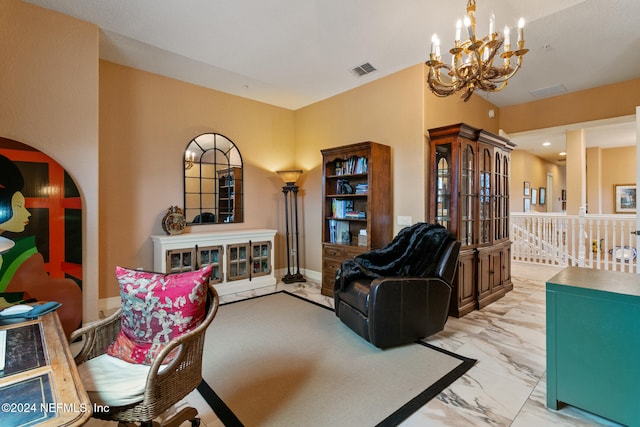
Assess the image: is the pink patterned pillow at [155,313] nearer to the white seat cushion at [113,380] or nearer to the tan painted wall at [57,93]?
the white seat cushion at [113,380]

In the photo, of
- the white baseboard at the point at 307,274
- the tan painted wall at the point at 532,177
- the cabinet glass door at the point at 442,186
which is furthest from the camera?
the tan painted wall at the point at 532,177

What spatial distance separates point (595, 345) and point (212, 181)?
4.45 meters

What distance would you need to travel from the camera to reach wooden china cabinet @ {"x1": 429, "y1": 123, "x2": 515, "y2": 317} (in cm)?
348

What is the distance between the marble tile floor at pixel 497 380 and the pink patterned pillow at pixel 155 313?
1.97 ft

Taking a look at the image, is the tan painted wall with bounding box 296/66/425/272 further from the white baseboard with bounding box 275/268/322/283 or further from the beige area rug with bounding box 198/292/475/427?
the beige area rug with bounding box 198/292/475/427

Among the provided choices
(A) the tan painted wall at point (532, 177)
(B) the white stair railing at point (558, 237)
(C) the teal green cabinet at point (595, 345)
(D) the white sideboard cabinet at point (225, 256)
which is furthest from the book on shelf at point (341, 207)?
(A) the tan painted wall at point (532, 177)

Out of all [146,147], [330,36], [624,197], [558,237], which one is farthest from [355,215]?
[624,197]

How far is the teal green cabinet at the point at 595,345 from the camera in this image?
167 cm

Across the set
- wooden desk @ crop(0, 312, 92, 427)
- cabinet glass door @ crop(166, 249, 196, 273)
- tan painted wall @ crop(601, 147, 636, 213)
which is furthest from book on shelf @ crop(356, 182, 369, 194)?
tan painted wall @ crop(601, 147, 636, 213)

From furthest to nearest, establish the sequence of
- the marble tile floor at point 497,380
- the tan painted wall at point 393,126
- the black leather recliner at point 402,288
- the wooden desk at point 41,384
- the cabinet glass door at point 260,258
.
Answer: the cabinet glass door at point 260,258, the tan painted wall at point 393,126, the black leather recliner at point 402,288, the marble tile floor at point 497,380, the wooden desk at point 41,384

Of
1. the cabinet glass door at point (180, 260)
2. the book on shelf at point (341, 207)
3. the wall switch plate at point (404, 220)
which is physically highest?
the book on shelf at point (341, 207)

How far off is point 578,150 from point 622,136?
2300mm

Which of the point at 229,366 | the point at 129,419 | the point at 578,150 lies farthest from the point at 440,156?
the point at 578,150

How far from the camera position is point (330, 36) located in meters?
3.14
